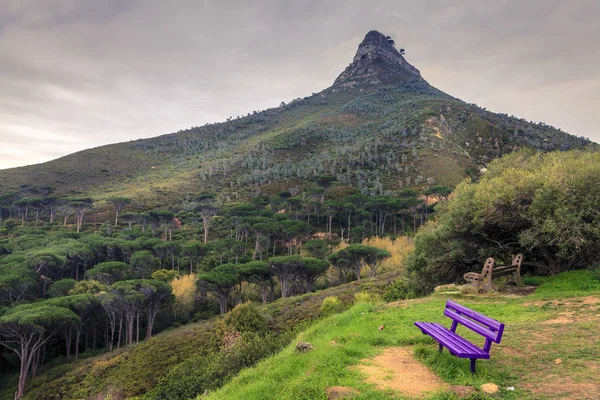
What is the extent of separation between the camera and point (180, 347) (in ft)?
78.8

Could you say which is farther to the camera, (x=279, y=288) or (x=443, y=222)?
(x=279, y=288)

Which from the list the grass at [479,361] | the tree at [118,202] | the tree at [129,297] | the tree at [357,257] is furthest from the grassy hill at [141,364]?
the tree at [118,202]

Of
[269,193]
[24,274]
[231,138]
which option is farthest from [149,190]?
[231,138]

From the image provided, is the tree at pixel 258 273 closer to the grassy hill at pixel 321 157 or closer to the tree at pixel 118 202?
the grassy hill at pixel 321 157

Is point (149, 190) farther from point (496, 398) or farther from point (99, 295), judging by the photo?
point (496, 398)

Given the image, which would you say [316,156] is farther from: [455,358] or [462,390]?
[462,390]

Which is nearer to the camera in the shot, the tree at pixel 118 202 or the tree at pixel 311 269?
the tree at pixel 311 269

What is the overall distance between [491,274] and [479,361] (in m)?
6.85

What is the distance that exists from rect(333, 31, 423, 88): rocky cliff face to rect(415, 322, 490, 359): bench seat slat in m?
170

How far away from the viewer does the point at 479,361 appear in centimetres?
513

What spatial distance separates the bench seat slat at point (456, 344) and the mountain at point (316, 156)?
56082 mm

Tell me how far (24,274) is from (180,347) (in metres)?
21.0

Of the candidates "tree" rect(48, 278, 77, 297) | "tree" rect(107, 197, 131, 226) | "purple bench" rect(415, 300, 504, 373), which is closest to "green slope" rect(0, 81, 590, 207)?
"tree" rect(107, 197, 131, 226)

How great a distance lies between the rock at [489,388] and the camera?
168 inches
